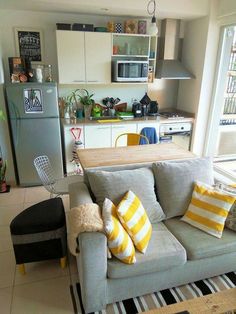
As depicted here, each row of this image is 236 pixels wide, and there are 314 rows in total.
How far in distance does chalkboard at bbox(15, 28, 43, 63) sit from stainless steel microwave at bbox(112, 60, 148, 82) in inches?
45.8

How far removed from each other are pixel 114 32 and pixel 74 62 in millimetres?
764

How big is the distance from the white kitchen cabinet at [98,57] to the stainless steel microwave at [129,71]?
0.12m

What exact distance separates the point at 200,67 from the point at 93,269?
3465 millimetres

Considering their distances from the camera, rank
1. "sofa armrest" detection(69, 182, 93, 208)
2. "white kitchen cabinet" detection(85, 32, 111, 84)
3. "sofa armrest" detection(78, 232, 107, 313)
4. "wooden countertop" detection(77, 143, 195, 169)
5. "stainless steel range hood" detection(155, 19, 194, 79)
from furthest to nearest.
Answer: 1. "stainless steel range hood" detection(155, 19, 194, 79)
2. "white kitchen cabinet" detection(85, 32, 111, 84)
3. "wooden countertop" detection(77, 143, 195, 169)
4. "sofa armrest" detection(69, 182, 93, 208)
5. "sofa armrest" detection(78, 232, 107, 313)

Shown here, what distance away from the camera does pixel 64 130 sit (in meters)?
3.57

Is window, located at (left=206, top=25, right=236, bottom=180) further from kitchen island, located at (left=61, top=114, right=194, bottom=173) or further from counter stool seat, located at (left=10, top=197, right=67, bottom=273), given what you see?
counter stool seat, located at (left=10, top=197, right=67, bottom=273)

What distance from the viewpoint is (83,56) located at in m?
3.53

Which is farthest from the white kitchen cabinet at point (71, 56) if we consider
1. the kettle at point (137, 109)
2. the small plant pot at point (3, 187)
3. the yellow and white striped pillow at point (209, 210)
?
the yellow and white striped pillow at point (209, 210)

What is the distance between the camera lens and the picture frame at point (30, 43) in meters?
3.52

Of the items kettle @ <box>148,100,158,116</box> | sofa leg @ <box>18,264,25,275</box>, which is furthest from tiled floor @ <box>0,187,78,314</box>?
kettle @ <box>148,100,158,116</box>

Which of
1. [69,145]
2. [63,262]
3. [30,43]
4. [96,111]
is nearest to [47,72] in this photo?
[30,43]

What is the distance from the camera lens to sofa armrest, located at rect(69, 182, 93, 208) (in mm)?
1868

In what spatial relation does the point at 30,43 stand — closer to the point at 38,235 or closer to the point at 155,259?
Answer: the point at 38,235

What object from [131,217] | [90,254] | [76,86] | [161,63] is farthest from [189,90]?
[90,254]
